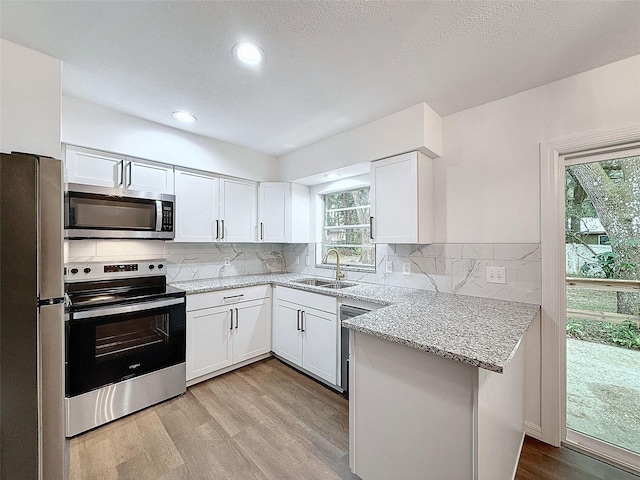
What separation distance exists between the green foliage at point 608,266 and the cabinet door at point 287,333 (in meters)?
2.26

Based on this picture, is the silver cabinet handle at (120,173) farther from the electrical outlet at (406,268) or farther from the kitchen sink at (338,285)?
the electrical outlet at (406,268)

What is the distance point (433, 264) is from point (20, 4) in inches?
116

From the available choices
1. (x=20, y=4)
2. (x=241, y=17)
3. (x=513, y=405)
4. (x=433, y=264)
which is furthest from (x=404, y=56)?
(x=513, y=405)

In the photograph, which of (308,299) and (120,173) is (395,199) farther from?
(120,173)

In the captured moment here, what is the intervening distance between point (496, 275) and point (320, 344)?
157cm

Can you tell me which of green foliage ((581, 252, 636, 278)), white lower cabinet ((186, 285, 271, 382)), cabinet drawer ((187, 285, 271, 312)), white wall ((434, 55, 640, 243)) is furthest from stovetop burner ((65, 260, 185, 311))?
green foliage ((581, 252, 636, 278))

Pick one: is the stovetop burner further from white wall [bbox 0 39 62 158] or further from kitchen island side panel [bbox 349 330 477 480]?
kitchen island side panel [bbox 349 330 477 480]

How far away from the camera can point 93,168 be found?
7.38 feet

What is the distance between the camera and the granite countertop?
1091 mm

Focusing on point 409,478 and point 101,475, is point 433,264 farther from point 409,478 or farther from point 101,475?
point 101,475

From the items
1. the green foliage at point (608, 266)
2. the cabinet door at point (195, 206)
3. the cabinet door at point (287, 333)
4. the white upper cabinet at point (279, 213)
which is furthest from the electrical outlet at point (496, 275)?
the cabinet door at point (195, 206)

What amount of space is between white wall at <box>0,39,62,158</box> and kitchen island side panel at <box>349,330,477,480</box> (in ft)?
7.05

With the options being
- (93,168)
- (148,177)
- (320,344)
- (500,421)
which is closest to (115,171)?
(93,168)

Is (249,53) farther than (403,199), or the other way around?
(403,199)
